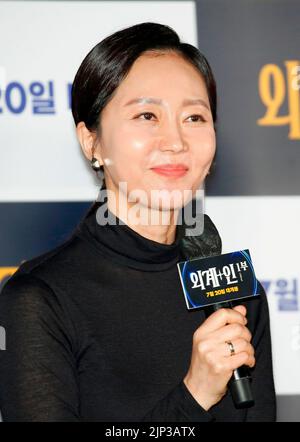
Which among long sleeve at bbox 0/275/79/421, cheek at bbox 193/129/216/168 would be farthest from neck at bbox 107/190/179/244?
long sleeve at bbox 0/275/79/421

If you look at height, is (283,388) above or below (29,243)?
below

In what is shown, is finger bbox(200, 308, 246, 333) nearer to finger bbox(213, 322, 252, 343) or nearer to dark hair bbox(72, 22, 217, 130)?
finger bbox(213, 322, 252, 343)

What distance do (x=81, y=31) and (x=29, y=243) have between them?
53 centimetres

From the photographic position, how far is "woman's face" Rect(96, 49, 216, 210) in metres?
1.17

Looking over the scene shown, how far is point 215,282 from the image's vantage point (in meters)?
1.01

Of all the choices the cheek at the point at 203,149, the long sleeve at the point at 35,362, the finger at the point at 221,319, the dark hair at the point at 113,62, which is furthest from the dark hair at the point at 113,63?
the finger at the point at 221,319

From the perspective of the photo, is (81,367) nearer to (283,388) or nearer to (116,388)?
(116,388)

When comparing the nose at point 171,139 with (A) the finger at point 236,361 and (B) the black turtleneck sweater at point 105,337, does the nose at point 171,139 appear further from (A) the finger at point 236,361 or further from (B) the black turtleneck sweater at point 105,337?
(A) the finger at point 236,361

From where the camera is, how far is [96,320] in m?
1.16

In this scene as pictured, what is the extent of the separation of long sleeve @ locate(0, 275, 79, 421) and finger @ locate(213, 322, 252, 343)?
276mm

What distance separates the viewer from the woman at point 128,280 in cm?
108

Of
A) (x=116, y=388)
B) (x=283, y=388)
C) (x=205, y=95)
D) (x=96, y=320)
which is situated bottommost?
(x=283, y=388)

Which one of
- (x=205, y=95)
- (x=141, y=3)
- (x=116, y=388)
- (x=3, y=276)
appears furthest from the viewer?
(x=141, y=3)
